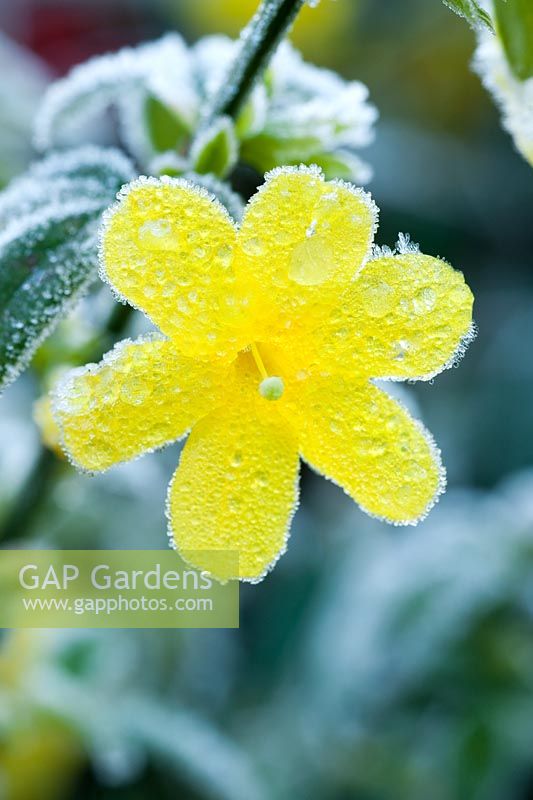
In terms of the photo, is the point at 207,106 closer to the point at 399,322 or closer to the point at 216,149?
the point at 216,149

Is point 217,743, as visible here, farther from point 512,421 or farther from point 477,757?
point 512,421

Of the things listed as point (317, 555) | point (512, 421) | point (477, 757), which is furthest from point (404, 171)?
point (477, 757)

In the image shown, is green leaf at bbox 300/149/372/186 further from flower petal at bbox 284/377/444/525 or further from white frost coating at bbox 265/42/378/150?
flower petal at bbox 284/377/444/525

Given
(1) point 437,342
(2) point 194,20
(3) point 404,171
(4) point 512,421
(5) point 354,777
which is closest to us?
(1) point 437,342

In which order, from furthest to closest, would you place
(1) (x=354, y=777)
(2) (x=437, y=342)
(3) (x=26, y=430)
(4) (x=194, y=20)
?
(4) (x=194, y=20) < (1) (x=354, y=777) < (3) (x=26, y=430) < (2) (x=437, y=342)

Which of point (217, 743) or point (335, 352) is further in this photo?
point (217, 743)

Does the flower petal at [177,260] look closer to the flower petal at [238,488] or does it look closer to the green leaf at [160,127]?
the flower petal at [238,488]
